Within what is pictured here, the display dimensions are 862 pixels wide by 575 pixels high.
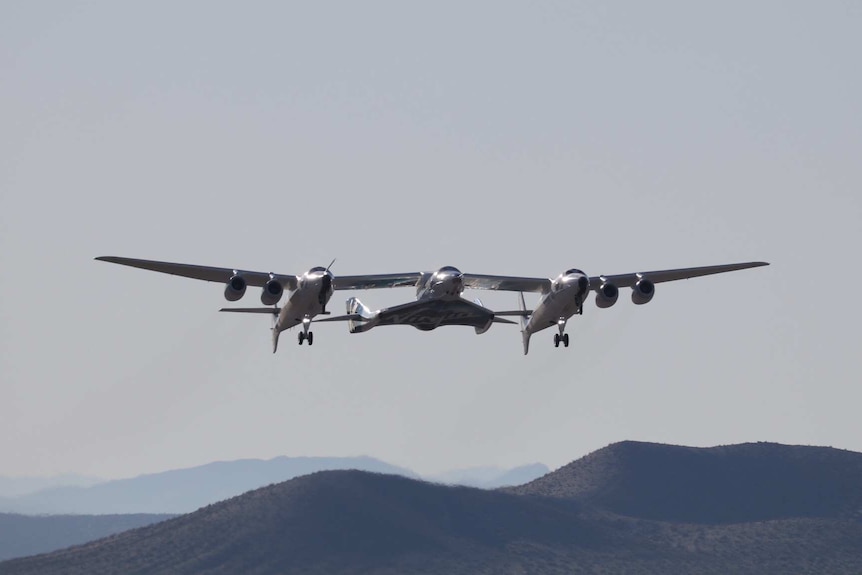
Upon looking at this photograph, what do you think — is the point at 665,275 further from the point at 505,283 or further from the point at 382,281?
the point at 382,281

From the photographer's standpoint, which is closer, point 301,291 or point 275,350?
point 301,291

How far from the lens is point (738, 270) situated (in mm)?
98000

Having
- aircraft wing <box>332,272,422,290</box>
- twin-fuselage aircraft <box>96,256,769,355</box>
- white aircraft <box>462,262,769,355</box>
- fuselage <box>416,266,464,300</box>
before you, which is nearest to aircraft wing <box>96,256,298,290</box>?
twin-fuselage aircraft <box>96,256,769,355</box>

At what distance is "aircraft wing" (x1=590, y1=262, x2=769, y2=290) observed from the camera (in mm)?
95188

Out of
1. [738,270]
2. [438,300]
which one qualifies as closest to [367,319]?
[438,300]

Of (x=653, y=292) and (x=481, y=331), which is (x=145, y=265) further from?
(x=653, y=292)

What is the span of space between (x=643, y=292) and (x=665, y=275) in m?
4.53

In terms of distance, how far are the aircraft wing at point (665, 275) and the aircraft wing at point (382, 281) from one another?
438 inches

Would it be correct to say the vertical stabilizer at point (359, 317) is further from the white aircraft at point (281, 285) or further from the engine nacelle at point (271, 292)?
the engine nacelle at point (271, 292)

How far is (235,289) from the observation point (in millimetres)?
87875

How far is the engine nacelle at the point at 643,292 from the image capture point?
3728 inches

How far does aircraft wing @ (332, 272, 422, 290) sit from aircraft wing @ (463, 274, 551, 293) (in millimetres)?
3388

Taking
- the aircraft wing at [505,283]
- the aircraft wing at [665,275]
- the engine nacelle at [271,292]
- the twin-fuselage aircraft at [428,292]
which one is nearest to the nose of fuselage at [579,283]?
the twin-fuselage aircraft at [428,292]

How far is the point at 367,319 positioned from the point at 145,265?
1366 centimetres
